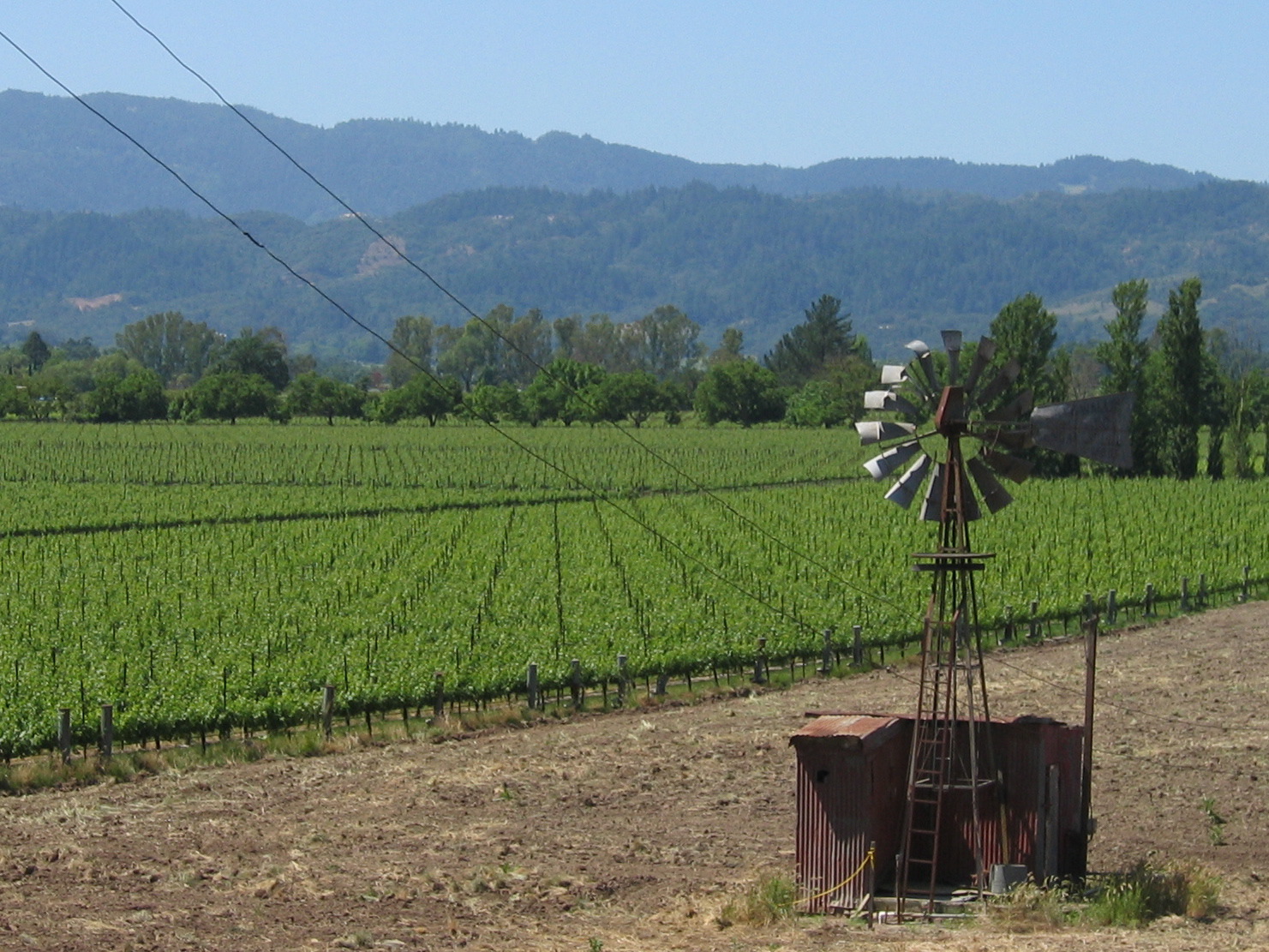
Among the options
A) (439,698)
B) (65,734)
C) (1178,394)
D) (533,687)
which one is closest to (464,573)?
(533,687)

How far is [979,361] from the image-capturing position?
16.1m

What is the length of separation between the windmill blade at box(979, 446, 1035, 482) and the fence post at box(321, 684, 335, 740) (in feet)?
36.6

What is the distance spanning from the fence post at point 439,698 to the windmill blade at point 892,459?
10.5 m

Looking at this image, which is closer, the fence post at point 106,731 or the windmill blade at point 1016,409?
the windmill blade at point 1016,409

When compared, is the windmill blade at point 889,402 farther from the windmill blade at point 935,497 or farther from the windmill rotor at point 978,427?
the windmill blade at point 935,497

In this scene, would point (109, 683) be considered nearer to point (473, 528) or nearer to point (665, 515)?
point (473, 528)

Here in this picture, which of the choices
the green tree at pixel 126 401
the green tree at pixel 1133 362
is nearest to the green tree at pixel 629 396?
the green tree at pixel 126 401

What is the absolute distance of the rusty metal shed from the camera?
51.7ft

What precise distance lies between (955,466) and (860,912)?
436 centimetres

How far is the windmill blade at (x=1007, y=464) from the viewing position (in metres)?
16.3

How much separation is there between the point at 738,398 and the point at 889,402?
127m

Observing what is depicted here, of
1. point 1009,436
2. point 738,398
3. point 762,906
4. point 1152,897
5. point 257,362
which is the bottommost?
point 762,906

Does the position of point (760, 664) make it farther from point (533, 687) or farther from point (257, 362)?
point (257, 362)

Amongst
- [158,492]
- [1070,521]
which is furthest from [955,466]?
[158,492]
